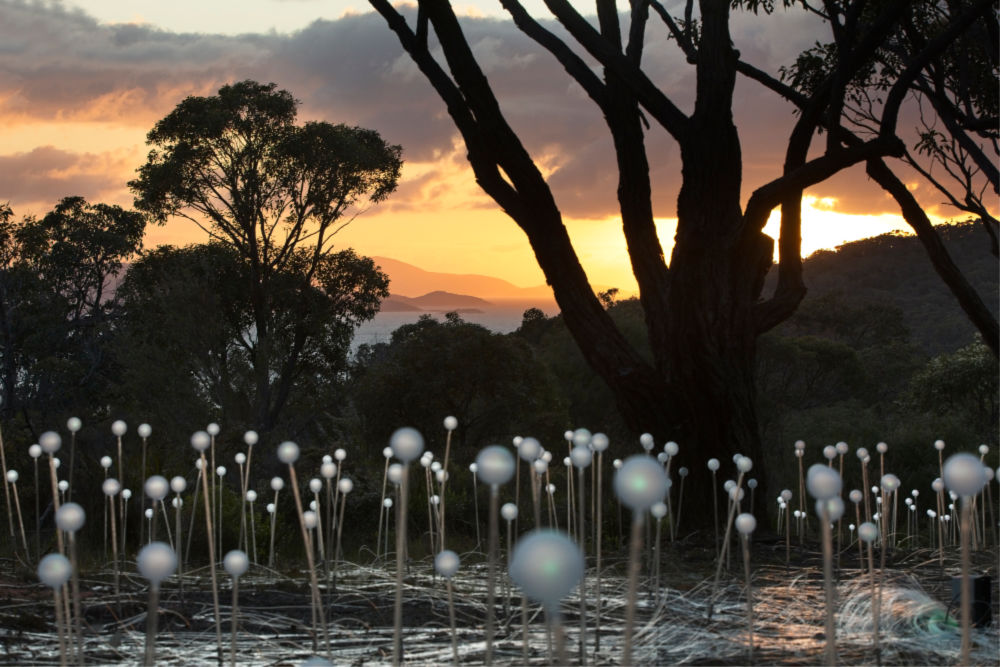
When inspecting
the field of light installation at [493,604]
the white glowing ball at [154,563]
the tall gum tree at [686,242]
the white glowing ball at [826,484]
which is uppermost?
the tall gum tree at [686,242]

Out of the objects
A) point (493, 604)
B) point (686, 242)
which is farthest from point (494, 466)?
point (686, 242)

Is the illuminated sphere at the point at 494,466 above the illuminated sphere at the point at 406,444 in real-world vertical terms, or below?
below

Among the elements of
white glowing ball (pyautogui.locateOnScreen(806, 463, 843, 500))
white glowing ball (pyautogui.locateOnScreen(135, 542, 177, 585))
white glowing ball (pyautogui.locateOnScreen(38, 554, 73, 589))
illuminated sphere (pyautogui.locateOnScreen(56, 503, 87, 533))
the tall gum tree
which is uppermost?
the tall gum tree

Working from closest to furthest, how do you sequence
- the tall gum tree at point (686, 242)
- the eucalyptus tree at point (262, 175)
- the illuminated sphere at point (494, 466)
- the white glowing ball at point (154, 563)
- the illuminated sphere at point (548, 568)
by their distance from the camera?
the illuminated sphere at point (548, 568)
the illuminated sphere at point (494, 466)
the white glowing ball at point (154, 563)
the tall gum tree at point (686, 242)
the eucalyptus tree at point (262, 175)

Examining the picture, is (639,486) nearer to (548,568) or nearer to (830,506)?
(548,568)

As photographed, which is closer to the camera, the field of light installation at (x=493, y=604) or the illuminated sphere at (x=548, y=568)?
the illuminated sphere at (x=548, y=568)

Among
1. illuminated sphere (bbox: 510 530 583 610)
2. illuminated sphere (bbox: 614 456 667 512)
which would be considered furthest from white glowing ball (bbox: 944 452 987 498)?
illuminated sphere (bbox: 510 530 583 610)

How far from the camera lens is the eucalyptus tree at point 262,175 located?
3019 cm

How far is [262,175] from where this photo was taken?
30.7m

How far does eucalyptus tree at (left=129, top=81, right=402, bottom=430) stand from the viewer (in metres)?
30.2

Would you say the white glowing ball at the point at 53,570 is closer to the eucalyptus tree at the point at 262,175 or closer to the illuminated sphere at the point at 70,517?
the illuminated sphere at the point at 70,517

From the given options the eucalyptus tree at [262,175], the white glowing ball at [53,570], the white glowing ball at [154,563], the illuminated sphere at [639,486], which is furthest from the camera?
the eucalyptus tree at [262,175]

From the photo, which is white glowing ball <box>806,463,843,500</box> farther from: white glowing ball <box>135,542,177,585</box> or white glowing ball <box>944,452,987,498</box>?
white glowing ball <box>135,542,177,585</box>

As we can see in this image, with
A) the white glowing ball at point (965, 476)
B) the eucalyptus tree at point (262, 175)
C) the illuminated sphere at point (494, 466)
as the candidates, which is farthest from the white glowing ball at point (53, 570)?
the eucalyptus tree at point (262, 175)
